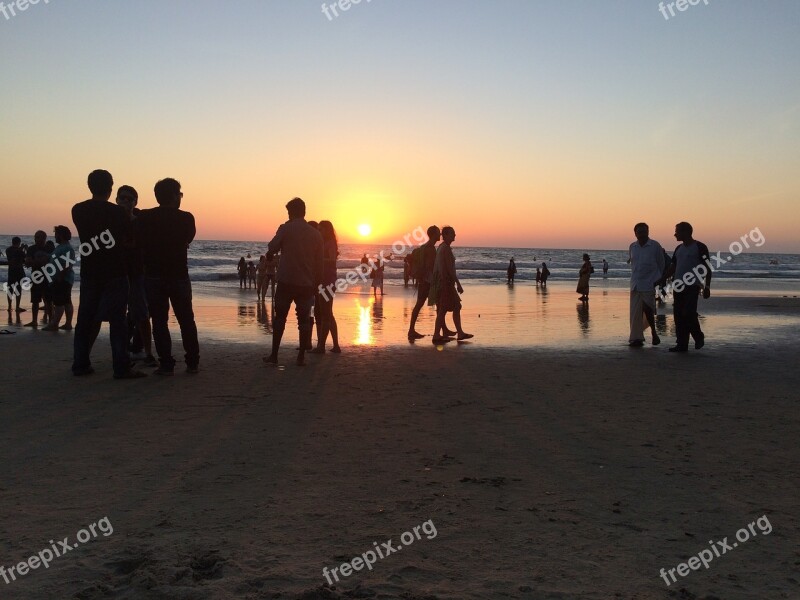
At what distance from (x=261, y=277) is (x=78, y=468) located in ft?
68.8

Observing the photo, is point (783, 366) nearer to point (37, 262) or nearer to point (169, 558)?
point (169, 558)

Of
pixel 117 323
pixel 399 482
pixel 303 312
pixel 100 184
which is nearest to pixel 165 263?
pixel 117 323

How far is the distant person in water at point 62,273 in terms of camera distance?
13.1 metres

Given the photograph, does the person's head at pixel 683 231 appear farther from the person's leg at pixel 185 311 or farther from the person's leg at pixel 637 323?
the person's leg at pixel 185 311

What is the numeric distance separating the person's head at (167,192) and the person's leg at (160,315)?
890 mm

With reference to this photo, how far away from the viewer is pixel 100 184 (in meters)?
8.01

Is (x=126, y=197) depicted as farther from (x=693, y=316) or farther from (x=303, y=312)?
(x=693, y=316)

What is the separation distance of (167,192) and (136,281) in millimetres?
1181

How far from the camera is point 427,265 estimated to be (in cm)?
1322

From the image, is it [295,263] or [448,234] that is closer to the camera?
[295,263]

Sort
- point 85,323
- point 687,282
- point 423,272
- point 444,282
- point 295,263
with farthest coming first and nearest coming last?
1. point 423,272
2. point 444,282
3. point 687,282
4. point 295,263
5. point 85,323

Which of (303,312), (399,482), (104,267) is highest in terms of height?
(104,267)


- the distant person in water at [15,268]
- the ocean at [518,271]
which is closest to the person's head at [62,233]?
the distant person in water at [15,268]

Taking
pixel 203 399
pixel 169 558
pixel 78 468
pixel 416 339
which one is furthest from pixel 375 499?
pixel 416 339
